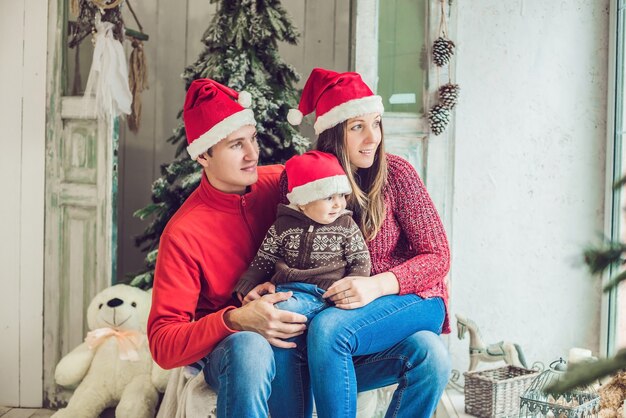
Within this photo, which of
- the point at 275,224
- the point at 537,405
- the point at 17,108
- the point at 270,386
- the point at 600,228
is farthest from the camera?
the point at 17,108

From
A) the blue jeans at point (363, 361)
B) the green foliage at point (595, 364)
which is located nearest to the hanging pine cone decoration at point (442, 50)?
the blue jeans at point (363, 361)

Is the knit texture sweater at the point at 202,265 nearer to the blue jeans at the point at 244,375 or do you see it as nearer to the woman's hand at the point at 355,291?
the blue jeans at the point at 244,375

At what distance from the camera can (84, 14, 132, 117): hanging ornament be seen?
2.92 metres

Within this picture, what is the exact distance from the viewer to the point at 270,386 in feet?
5.80

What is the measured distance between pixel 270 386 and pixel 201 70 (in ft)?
4.86

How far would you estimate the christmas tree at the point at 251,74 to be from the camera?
8.93 feet

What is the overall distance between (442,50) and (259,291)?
1.39 meters

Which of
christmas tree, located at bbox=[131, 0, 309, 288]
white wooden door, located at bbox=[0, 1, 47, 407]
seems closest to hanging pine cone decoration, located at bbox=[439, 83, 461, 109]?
christmas tree, located at bbox=[131, 0, 309, 288]

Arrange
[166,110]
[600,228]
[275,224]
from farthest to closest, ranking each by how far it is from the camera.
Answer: [166,110] < [600,228] < [275,224]

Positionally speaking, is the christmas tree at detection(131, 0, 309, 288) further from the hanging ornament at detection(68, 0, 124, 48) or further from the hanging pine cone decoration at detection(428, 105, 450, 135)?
the hanging pine cone decoration at detection(428, 105, 450, 135)

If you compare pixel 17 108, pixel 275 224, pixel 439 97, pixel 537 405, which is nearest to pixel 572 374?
pixel 275 224

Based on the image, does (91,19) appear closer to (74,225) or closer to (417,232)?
(74,225)

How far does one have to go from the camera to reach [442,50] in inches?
110

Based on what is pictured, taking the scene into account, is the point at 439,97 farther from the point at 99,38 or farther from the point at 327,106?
the point at 99,38
